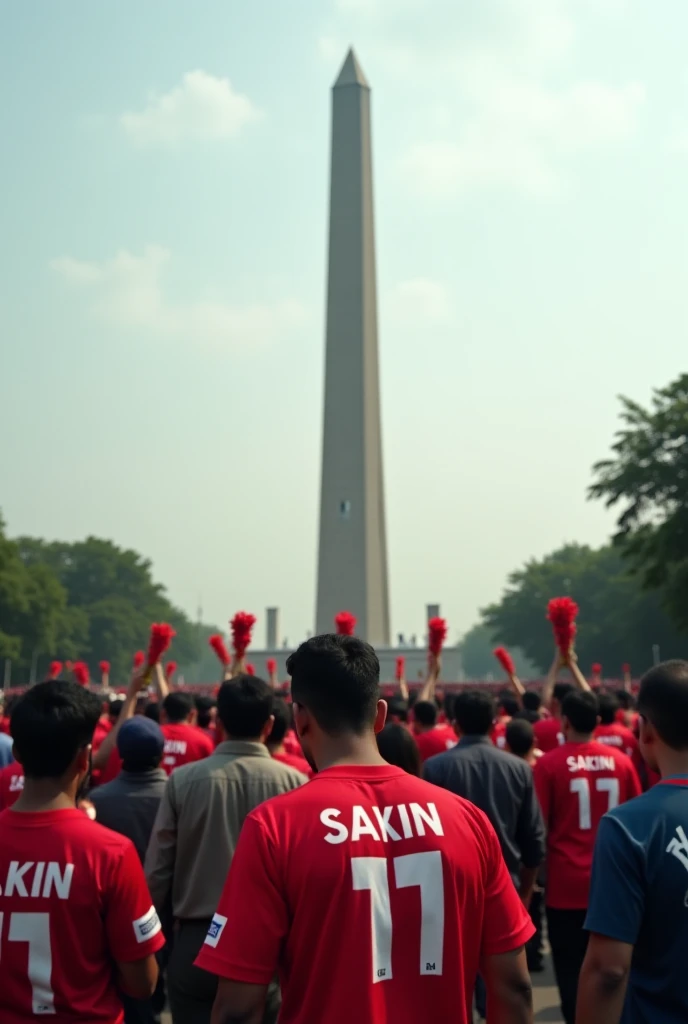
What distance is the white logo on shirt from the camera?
2559 mm

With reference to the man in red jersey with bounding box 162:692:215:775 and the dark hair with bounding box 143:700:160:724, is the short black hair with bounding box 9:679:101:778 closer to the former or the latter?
the man in red jersey with bounding box 162:692:215:775

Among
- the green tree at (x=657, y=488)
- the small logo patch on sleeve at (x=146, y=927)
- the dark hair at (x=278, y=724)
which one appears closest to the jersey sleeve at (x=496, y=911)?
the small logo patch on sleeve at (x=146, y=927)

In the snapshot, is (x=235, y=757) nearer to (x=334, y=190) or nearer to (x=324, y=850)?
(x=324, y=850)

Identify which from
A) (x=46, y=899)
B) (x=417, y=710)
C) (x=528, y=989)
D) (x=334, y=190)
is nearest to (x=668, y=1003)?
(x=528, y=989)

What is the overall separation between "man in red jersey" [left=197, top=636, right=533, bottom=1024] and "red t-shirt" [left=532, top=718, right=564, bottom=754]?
5.28 meters

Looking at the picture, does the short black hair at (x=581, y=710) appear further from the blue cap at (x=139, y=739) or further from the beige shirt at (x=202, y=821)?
→ the blue cap at (x=139, y=739)

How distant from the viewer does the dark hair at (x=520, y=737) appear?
6453 millimetres

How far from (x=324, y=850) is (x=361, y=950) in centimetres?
21

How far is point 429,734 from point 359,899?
193 inches

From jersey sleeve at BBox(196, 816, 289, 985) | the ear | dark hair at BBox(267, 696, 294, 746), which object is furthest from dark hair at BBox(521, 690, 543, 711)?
jersey sleeve at BBox(196, 816, 289, 985)

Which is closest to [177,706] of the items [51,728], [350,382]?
[51,728]

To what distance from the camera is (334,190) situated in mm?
31672

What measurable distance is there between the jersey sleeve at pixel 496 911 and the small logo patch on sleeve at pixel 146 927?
87 cm

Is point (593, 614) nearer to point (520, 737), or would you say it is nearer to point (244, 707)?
point (520, 737)
